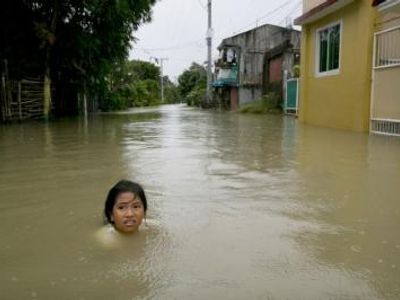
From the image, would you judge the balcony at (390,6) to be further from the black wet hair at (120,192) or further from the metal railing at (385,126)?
the black wet hair at (120,192)

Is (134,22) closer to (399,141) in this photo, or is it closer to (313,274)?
(399,141)

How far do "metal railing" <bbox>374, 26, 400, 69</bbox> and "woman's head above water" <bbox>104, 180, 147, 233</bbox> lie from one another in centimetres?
917

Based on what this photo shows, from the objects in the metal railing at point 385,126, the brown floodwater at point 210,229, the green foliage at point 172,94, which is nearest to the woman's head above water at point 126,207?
the brown floodwater at point 210,229

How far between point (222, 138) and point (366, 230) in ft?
24.8

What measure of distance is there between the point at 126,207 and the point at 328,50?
12.9 metres

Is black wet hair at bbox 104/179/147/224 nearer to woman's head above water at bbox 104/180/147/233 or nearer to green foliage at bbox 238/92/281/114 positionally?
woman's head above water at bbox 104/180/147/233

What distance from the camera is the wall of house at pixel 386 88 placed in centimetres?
1130

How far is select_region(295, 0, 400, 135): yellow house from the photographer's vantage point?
1167cm

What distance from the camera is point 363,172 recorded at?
6512 millimetres

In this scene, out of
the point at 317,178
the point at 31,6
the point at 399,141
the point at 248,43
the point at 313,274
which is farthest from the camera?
the point at 248,43

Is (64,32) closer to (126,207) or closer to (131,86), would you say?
(126,207)

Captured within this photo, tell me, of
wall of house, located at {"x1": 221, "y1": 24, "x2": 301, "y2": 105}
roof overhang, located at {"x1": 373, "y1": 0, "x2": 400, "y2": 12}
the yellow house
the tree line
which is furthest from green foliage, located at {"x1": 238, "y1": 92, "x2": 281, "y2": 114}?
roof overhang, located at {"x1": 373, "y1": 0, "x2": 400, "y2": 12}

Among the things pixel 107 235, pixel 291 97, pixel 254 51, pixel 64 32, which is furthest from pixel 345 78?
pixel 254 51

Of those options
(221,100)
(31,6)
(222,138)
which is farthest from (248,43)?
(222,138)
